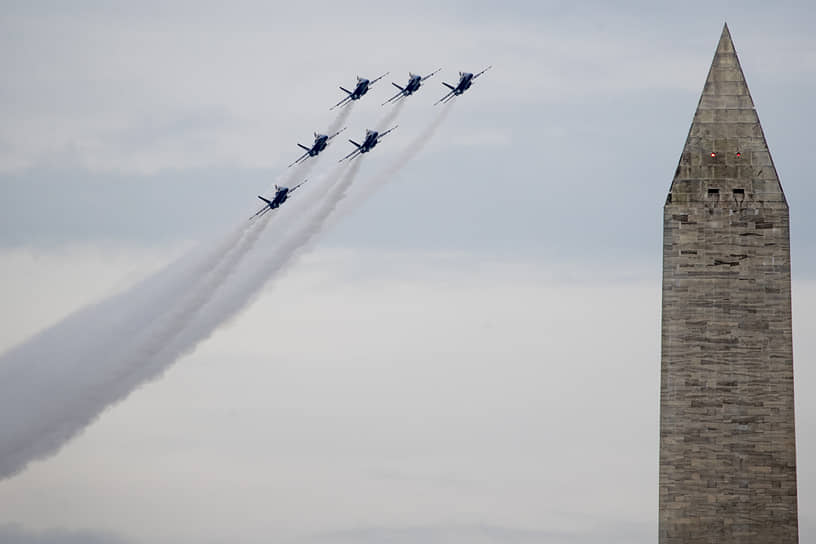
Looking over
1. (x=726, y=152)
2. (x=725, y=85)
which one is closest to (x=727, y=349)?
(x=726, y=152)

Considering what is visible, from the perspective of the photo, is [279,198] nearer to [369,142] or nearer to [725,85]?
[369,142]

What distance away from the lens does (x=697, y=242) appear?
3652 inches

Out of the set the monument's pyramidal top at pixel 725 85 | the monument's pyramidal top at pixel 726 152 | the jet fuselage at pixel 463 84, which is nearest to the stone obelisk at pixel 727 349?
the monument's pyramidal top at pixel 726 152

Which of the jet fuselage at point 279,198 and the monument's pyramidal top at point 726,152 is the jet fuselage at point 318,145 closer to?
the jet fuselage at point 279,198

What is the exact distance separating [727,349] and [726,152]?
9.08m

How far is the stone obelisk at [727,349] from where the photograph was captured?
91500 millimetres

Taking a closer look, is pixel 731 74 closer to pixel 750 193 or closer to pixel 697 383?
pixel 750 193

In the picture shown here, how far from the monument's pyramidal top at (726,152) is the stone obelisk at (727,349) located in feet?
0.15

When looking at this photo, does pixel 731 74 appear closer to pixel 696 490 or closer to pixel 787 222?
pixel 787 222

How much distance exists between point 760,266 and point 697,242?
3066mm

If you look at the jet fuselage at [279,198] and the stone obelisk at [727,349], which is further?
the jet fuselage at [279,198]

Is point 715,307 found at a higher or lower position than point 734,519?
higher

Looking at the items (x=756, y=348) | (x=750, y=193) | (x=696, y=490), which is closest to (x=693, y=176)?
(x=750, y=193)

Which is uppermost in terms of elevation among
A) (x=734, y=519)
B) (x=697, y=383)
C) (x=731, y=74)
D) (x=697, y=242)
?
(x=731, y=74)
